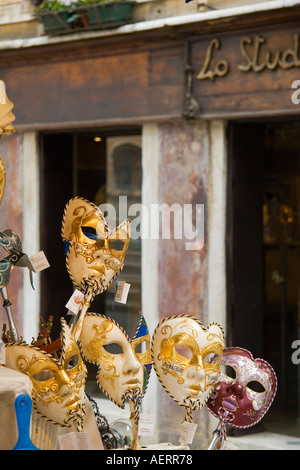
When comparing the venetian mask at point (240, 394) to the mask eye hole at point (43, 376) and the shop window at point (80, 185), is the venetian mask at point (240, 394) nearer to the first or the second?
the mask eye hole at point (43, 376)

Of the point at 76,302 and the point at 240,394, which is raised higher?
the point at 76,302

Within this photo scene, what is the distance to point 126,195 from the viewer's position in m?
6.50

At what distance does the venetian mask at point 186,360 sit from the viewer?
A: 304 centimetres

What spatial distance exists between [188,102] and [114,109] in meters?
0.73

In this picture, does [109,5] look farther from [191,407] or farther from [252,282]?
[191,407]

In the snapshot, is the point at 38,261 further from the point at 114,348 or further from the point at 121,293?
the point at 114,348

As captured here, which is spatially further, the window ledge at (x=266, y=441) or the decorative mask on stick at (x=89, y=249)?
the window ledge at (x=266, y=441)

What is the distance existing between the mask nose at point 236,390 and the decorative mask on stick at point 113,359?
0.37 m

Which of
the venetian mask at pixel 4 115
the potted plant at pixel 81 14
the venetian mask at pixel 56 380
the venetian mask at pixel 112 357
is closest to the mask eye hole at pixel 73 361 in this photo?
the venetian mask at pixel 56 380

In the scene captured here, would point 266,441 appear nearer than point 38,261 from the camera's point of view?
No

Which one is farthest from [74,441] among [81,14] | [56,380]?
[81,14]

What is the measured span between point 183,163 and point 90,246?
116 inches

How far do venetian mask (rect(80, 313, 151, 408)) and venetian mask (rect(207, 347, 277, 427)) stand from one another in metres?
0.34

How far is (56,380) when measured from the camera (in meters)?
2.75
